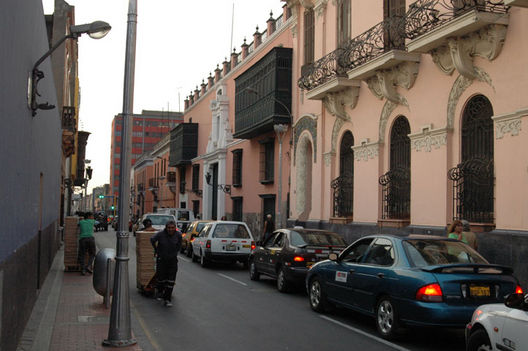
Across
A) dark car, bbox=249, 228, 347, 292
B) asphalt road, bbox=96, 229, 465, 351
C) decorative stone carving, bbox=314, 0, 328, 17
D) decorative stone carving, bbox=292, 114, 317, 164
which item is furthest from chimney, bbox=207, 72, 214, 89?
asphalt road, bbox=96, 229, 465, 351

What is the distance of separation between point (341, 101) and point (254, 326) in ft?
46.1

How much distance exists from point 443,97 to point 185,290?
873cm

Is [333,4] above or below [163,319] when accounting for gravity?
above

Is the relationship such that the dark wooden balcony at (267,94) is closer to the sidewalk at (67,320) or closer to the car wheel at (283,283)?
the car wheel at (283,283)

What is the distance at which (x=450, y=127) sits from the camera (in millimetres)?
15422

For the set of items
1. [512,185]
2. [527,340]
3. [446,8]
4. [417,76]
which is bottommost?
[527,340]

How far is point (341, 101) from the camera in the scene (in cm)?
2202

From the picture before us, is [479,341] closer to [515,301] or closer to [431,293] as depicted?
[515,301]

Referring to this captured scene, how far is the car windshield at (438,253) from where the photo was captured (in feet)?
27.3

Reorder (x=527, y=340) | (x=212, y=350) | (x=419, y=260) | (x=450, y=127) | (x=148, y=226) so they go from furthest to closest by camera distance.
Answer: (x=450, y=127) < (x=148, y=226) < (x=419, y=260) < (x=212, y=350) < (x=527, y=340)

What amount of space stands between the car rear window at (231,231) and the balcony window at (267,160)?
11139 millimetres

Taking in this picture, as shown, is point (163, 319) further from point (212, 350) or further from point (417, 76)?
point (417, 76)

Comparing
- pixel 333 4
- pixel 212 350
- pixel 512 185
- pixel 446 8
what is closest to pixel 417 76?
pixel 446 8

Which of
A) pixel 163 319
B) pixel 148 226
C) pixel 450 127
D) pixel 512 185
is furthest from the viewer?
pixel 450 127
